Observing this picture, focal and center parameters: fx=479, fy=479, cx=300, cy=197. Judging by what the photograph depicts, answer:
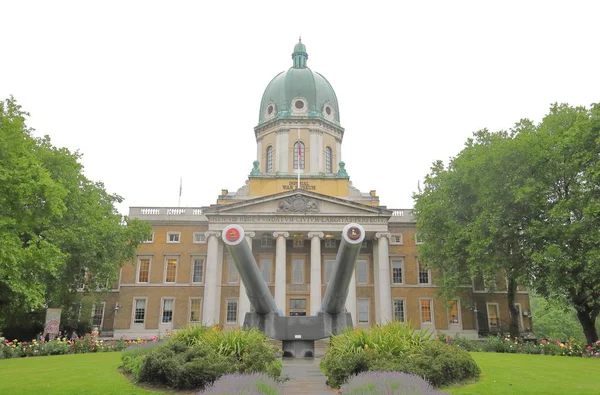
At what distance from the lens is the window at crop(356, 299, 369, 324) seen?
4119cm

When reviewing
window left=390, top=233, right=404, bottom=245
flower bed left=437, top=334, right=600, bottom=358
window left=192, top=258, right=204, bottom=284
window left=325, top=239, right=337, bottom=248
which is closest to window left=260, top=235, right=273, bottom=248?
window left=325, top=239, right=337, bottom=248

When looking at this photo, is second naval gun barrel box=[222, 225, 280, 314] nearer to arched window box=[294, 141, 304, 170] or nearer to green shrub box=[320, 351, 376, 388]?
green shrub box=[320, 351, 376, 388]

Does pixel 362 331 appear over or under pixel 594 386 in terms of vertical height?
over

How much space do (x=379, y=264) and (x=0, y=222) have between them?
28.8m

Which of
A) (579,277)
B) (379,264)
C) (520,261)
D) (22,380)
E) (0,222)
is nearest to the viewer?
(22,380)

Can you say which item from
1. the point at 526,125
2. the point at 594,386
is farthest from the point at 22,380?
the point at 526,125

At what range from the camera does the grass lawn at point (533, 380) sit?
10422mm

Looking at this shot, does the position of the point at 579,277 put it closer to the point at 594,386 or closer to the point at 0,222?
the point at 594,386

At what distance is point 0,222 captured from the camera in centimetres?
1622

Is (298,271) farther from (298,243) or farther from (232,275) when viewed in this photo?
(232,275)

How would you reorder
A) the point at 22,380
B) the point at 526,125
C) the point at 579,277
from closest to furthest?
the point at 22,380 < the point at 579,277 < the point at 526,125

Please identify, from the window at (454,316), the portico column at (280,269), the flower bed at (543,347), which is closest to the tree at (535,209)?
the flower bed at (543,347)

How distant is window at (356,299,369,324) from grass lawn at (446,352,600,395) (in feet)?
85.8

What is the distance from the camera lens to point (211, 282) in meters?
38.0
